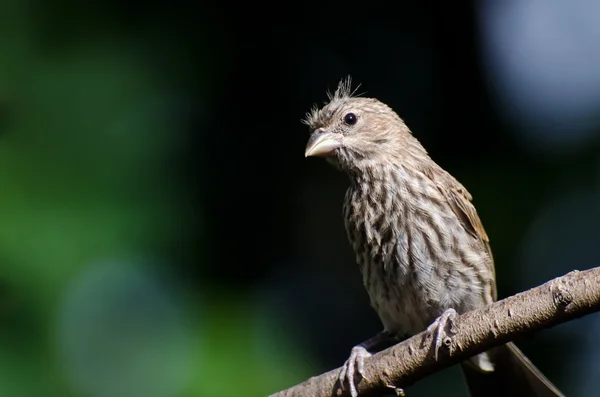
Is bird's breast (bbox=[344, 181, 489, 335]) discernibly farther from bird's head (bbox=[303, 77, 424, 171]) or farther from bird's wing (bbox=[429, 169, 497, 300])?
bird's head (bbox=[303, 77, 424, 171])

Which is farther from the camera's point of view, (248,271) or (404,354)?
(248,271)

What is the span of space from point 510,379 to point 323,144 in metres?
1.34

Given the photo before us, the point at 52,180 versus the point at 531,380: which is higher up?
the point at 52,180

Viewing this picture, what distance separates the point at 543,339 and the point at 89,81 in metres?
2.60

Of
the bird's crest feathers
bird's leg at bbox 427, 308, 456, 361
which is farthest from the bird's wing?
bird's leg at bbox 427, 308, 456, 361

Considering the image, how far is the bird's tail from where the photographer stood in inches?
161

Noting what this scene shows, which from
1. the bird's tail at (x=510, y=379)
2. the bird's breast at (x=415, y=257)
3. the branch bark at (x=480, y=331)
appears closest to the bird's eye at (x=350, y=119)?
the bird's breast at (x=415, y=257)

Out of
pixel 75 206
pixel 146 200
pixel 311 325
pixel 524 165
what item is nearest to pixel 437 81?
pixel 524 165

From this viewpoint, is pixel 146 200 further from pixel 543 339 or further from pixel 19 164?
pixel 543 339

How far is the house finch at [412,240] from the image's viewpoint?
3998mm

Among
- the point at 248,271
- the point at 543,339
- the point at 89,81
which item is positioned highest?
the point at 89,81

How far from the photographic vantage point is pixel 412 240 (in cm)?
396

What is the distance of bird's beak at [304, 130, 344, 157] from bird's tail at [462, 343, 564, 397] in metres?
1.18

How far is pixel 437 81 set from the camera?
5617mm
